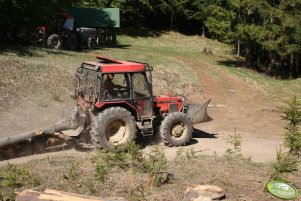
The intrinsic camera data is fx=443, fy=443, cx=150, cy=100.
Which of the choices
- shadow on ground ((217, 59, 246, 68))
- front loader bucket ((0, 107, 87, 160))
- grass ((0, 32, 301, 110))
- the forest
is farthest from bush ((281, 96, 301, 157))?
shadow on ground ((217, 59, 246, 68))

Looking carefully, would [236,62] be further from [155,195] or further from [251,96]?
[155,195]

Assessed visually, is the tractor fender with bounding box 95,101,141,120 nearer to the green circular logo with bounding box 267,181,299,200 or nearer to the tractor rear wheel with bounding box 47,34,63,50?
the green circular logo with bounding box 267,181,299,200

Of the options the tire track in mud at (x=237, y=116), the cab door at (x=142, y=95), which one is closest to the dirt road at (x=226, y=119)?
the tire track in mud at (x=237, y=116)

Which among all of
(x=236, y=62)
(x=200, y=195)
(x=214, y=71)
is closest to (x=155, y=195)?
(x=200, y=195)

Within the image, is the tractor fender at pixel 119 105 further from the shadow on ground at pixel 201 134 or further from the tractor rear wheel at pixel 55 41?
the tractor rear wheel at pixel 55 41

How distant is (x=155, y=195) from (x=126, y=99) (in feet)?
15.7

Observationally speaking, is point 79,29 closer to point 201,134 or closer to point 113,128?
point 201,134

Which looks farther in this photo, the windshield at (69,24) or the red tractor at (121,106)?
the windshield at (69,24)

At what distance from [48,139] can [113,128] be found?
1.83 meters

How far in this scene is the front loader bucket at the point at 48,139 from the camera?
11665 mm

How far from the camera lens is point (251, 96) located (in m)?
24.7

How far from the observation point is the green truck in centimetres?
2820

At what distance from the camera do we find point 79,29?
3095 cm

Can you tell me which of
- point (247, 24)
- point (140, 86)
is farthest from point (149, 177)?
point (247, 24)
